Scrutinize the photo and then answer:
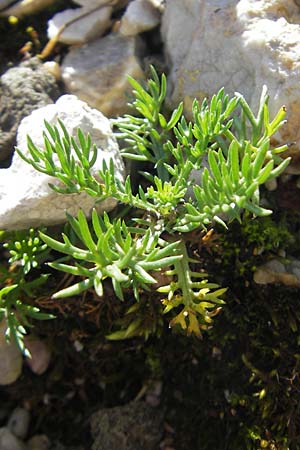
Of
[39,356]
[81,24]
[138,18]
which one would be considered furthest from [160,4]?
[39,356]

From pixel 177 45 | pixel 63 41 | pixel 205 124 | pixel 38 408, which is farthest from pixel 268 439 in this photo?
pixel 63 41

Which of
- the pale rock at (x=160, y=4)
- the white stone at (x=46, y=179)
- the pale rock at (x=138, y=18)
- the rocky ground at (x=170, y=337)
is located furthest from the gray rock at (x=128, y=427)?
the pale rock at (x=160, y=4)

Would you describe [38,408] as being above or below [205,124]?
below

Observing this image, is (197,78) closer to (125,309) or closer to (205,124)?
(205,124)

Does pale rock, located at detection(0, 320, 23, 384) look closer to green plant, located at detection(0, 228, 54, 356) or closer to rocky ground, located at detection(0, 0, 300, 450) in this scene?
rocky ground, located at detection(0, 0, 300, 450)

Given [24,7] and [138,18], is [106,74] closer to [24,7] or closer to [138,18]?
[138,18]

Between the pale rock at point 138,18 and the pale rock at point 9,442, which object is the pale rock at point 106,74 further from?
the pale rock at point 9,442
